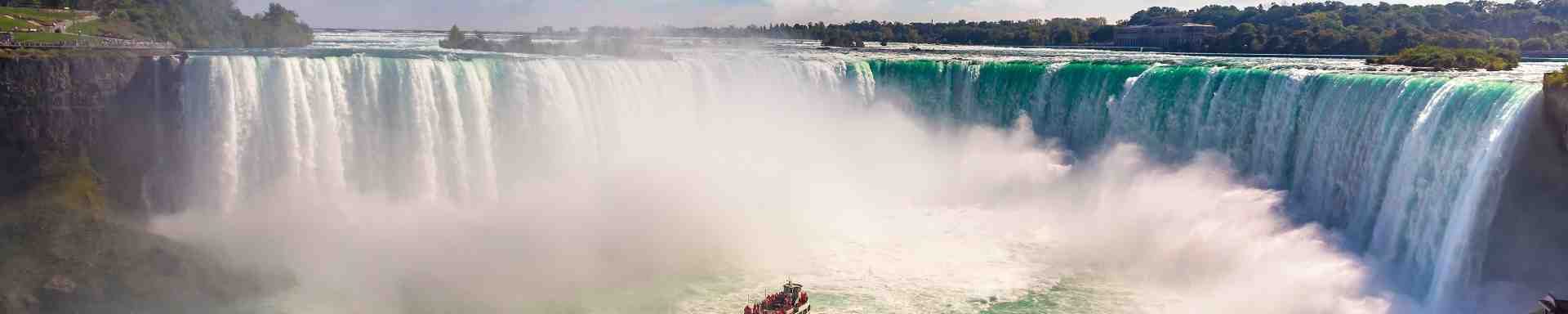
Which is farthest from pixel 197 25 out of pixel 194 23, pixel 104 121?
pixel 104 121

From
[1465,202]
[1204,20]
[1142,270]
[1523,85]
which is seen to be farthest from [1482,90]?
[1204,20]

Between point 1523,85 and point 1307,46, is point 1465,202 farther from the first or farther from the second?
point 1307,46

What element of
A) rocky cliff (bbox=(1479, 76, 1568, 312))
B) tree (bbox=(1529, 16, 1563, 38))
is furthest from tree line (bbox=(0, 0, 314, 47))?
tree (bbox=(1529, 16, 1563, 38))

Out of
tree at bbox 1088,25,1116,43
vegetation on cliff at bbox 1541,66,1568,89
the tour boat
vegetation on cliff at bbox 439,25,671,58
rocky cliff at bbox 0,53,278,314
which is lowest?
the tour boat

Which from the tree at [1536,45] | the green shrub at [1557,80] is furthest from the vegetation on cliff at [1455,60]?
the tree at [1536,45]

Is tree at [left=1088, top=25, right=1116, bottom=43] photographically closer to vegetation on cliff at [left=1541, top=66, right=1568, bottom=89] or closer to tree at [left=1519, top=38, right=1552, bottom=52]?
tree at [left=1519, top=38, right=1552, bottom=52]

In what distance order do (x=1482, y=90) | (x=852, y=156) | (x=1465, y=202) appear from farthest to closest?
1. (x=852, y=156)
2. (x=1482, y=90)
3. (x=1465, y=202)
